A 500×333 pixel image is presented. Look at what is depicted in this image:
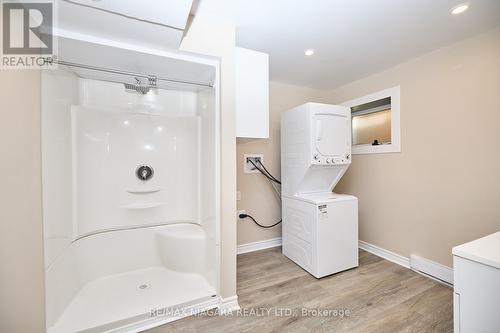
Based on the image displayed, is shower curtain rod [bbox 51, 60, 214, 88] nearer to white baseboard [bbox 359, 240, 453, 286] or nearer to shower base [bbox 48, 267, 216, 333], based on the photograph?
shower base [bbox 48, 267, 216, 333]

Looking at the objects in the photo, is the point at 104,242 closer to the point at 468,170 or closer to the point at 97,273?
the point at 97,273

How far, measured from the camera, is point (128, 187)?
6.51 ft

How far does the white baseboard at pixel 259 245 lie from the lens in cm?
263

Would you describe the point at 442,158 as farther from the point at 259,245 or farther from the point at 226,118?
the point at 259,245

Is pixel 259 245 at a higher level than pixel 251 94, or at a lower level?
lower

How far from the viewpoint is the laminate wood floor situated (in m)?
1.42

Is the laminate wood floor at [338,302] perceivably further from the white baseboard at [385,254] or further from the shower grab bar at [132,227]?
the shower grab bar at [132,227]

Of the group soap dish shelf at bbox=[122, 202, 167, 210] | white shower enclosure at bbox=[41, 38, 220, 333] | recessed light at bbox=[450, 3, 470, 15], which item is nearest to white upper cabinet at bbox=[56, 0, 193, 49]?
white shower enclosure at bbox=[41, 38, 220, 333]

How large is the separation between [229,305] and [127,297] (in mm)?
841

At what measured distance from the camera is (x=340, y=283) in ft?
6.35

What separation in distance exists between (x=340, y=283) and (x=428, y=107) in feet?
6.49

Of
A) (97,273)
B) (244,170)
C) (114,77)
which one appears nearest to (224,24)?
(114,77)

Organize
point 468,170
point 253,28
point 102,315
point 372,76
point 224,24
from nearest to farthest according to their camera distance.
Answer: point 102,315, point 224,24, point 253,28, point 468,170, point 372,76

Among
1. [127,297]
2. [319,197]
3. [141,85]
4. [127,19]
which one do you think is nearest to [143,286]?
[127,297]
